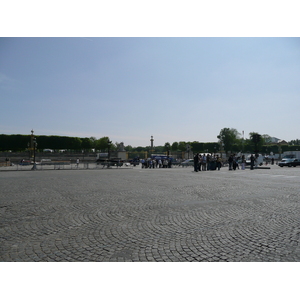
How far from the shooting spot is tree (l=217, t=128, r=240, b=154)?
90.4 meters

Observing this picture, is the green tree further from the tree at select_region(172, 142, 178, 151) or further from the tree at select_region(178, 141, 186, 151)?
the tree at select_region(178, 141, 186, 151)

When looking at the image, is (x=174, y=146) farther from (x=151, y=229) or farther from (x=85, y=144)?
(x=151, y=229)

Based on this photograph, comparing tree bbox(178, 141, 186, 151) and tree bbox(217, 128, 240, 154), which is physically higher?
tree bbox(217, 128, 240, 154)

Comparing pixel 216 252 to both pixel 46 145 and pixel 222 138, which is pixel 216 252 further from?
pixel 222 138

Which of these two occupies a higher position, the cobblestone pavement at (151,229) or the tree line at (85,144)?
the tree line at (85,144)

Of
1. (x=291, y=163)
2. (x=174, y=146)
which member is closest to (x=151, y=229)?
(x=291, y=163)

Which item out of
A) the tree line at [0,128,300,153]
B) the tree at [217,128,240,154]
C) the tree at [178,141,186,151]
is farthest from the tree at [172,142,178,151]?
the tree at [217,128,240,154]

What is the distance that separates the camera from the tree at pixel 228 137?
90400 millimetres

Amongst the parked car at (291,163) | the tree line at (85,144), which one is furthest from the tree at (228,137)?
the parked car at (291,163)

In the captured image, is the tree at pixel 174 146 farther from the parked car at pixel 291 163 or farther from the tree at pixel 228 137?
the parked car at pixel 291 163

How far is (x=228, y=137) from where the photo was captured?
9088cm

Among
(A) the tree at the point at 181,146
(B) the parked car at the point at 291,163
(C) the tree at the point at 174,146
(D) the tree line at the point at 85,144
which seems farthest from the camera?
(C) the tree at the point at 174,146

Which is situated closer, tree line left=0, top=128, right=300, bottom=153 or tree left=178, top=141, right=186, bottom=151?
tree line left=0, top=128, right=300, bottom=153

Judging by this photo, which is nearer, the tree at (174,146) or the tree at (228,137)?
the tree at (228,137)
